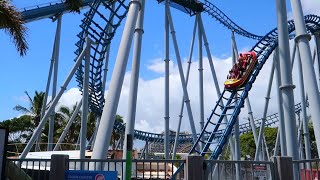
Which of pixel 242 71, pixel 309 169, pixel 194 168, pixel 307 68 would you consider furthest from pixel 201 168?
pixel 242 71

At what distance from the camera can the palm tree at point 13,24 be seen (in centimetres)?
757

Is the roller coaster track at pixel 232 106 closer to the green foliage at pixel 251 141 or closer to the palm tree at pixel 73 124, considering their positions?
the palm tree at pixel 73 124

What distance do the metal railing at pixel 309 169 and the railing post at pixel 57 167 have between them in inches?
135

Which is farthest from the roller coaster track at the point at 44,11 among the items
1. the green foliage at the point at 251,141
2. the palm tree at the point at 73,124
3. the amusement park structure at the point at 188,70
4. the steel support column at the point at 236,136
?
the green foliage at the point at 251,141

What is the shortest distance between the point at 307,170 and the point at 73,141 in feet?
94.1

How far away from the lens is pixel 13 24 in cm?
769

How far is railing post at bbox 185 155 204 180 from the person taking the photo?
5469mm

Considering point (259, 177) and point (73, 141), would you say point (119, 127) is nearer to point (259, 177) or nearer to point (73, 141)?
point (73, 141)

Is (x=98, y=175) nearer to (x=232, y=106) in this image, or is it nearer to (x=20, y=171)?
(x=20, y=171)

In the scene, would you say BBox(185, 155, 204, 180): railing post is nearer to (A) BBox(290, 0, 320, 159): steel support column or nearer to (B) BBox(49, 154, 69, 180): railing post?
(B) BBox(49, 154, 69, 180): railing post

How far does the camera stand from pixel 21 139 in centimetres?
3117

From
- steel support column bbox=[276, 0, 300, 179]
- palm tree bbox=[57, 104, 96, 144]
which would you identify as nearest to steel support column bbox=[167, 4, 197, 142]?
steel support column bbox=[276, 0, 300, 179]

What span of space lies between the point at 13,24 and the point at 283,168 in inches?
225

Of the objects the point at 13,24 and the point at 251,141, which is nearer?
the point at 13,24
